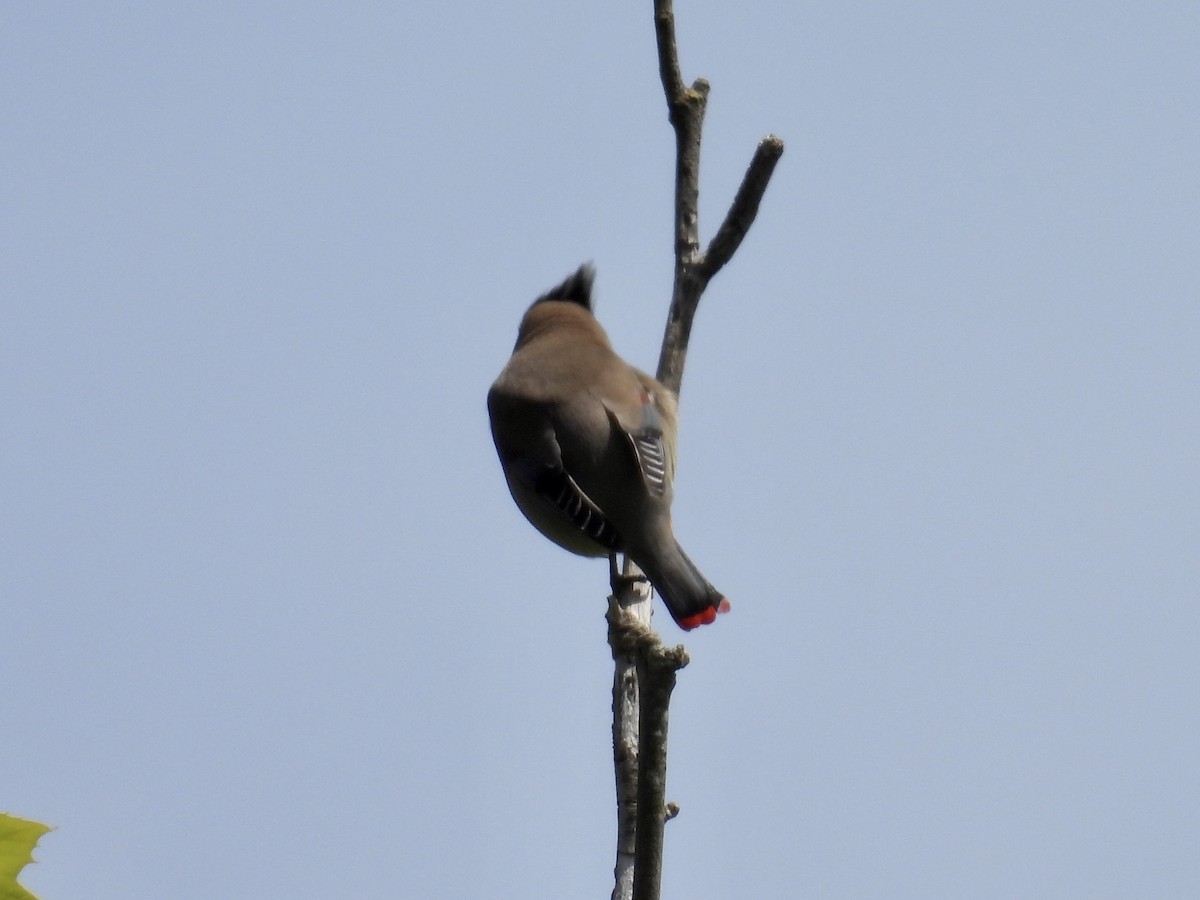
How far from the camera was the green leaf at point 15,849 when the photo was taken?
146cm

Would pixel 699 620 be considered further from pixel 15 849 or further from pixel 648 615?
pixel 15 849

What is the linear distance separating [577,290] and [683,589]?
7.73ft

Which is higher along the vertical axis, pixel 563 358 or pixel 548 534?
pixel 563 358

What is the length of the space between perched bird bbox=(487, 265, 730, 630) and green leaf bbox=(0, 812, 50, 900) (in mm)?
2563

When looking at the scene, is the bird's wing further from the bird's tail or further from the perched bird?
the bird's tail

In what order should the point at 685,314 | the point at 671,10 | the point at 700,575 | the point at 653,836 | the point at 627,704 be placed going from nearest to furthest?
the point at 653,836 < the point at 627,704 < the point at 671,10 < the point at 685,314 < the point at 700,575

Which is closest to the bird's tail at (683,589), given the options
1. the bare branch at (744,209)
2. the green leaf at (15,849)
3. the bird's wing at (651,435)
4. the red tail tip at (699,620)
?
the red tail tip at (699,620)

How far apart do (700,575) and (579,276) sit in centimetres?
230

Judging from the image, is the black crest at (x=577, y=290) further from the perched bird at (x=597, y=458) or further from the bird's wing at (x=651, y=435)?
the bird's wing at (x=651, y=435)

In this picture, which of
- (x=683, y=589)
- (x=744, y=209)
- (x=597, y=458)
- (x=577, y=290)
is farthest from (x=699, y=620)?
(x=577, y=290)

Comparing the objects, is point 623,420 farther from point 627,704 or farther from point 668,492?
point 627,704

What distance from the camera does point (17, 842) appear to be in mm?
1501

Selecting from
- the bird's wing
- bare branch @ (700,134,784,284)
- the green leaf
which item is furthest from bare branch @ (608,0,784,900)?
the green leaf

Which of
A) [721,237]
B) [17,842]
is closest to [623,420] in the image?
[721,237]
